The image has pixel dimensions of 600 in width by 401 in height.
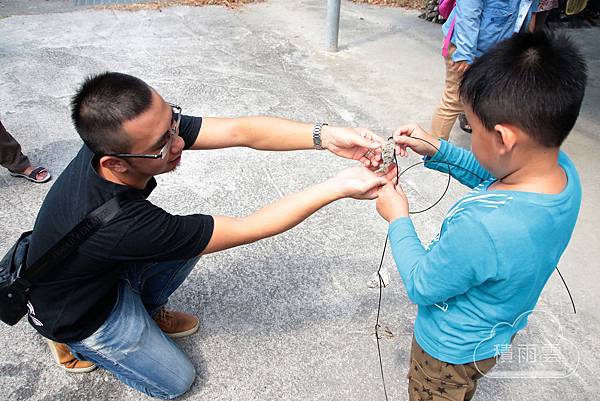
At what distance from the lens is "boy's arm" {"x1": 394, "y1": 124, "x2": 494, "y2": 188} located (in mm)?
1827

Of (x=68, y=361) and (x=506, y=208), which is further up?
(x=506, y=208)

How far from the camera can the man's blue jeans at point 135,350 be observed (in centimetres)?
187

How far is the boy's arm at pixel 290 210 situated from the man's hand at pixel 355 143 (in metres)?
0.20

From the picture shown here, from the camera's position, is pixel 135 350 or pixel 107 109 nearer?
pixel 107 109

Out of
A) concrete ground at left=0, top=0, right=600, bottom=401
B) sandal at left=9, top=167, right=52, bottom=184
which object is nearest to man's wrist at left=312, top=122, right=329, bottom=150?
concrete ground at left=0, top=0, right=600, bottom=401

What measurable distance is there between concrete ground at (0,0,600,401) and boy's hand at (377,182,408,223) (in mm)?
908

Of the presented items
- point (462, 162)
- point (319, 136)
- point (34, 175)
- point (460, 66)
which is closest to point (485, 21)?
point (460, 66)

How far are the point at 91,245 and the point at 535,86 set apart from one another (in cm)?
148

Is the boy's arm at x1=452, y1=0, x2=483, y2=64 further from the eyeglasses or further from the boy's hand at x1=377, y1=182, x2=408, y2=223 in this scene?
the eyeglasses

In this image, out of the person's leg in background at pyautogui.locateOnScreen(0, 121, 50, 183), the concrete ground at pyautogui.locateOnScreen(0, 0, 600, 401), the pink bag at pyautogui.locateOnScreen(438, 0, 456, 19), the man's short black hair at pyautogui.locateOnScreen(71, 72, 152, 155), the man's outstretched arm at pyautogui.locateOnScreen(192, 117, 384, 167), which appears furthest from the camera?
the pink bag at pyautogui.locateOnScreen(438, 0, 456, 19)

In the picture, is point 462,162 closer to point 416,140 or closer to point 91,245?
point 416,140

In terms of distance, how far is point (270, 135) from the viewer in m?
2.40

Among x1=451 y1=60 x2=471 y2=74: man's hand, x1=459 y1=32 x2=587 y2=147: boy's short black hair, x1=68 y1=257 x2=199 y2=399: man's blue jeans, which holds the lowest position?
x1=68 y1=257 x2=199 y2=399: man's blue jeans

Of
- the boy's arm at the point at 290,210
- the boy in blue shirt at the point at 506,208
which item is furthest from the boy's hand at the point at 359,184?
the boy in blue shirt at the point at 506,208
